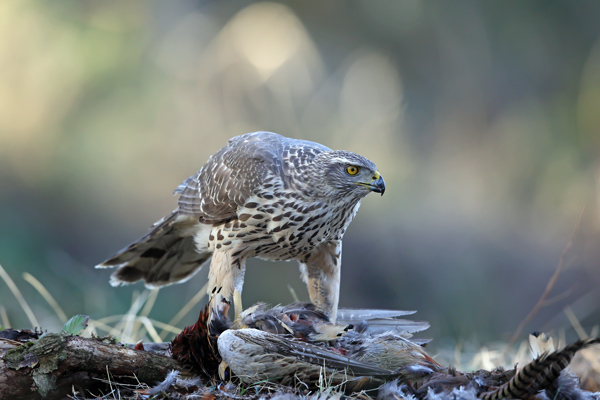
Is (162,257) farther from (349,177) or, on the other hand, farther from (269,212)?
(349,177)

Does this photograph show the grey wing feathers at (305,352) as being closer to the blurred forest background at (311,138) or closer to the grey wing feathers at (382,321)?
the grey wing feathers at (382,321)

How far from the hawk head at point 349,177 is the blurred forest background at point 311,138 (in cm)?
450

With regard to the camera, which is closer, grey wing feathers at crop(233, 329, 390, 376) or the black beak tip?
grey wing feathers at crop(233, 329, 390, 376)

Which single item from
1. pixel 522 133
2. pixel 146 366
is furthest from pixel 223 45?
pixel 146 366

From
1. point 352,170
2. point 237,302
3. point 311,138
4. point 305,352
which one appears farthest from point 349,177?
point 311,138

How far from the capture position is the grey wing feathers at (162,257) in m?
4.43

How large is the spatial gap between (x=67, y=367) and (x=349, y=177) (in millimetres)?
1763

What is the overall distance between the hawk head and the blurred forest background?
450 centimetres

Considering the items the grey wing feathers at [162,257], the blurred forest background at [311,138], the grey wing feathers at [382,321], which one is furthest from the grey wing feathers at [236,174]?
the blurred forest background at [311,138]

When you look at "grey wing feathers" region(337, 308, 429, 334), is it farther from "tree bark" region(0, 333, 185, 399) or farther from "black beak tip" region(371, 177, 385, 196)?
"tree bark" region(0, 333, 185, 399)

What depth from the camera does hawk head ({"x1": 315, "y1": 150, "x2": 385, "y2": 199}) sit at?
344cm

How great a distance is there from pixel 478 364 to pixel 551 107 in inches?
265

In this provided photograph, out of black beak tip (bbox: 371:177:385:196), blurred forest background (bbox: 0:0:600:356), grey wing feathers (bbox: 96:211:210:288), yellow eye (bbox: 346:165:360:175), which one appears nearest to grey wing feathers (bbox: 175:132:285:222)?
grey wing feathers (bbox: 96:211:210:288)

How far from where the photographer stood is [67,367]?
2.37 m
